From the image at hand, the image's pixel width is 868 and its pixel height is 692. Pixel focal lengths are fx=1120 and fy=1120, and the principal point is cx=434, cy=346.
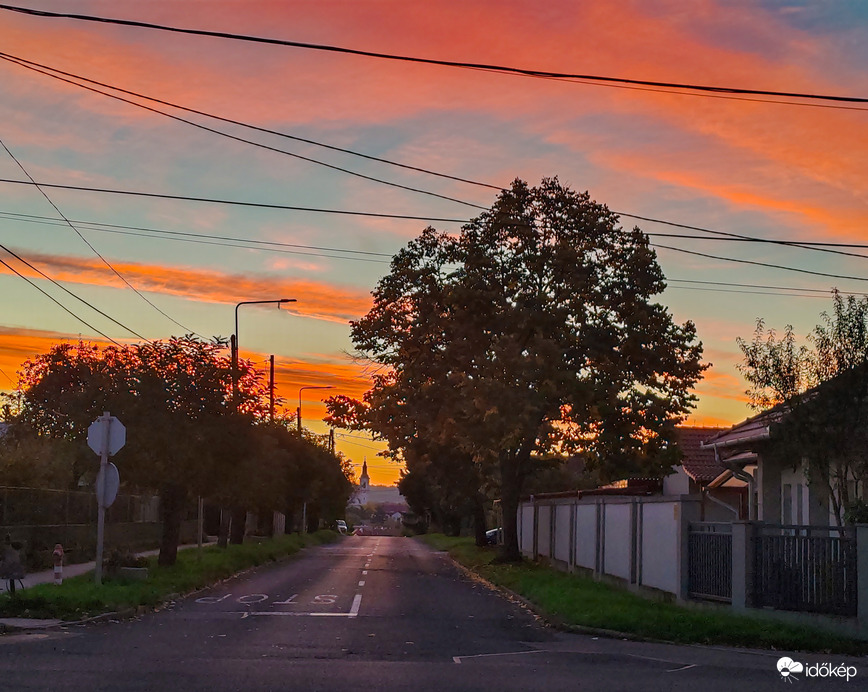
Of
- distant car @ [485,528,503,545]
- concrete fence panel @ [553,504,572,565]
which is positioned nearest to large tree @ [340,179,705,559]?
concrete fence panel @ [553,504,572,565]

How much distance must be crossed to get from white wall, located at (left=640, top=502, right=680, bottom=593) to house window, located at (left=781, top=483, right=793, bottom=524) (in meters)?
4.16

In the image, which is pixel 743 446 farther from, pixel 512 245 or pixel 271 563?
pixel 271 563

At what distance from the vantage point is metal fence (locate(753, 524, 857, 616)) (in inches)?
674

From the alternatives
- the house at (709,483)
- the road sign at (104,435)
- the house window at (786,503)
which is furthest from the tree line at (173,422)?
the house at (709,483)

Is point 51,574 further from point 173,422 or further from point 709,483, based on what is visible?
point 709,483

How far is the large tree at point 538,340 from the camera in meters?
33.1

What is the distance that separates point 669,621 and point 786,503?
10.4 m

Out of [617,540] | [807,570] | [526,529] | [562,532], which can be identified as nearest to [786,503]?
[617,540]

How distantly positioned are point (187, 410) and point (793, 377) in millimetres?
15414

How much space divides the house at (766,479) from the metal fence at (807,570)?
5133 mm

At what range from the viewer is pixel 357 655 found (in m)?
14.0

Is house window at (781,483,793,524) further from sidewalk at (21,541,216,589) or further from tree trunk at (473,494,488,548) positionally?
tree trunk at (473,494,488,548)

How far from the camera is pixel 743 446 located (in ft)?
86.9

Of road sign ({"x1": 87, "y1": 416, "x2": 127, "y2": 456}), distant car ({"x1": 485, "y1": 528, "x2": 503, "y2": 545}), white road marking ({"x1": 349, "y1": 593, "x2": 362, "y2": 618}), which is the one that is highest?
road sign ({"x1": 87, "y1": 416, "x2": 127, "y2": 456})
